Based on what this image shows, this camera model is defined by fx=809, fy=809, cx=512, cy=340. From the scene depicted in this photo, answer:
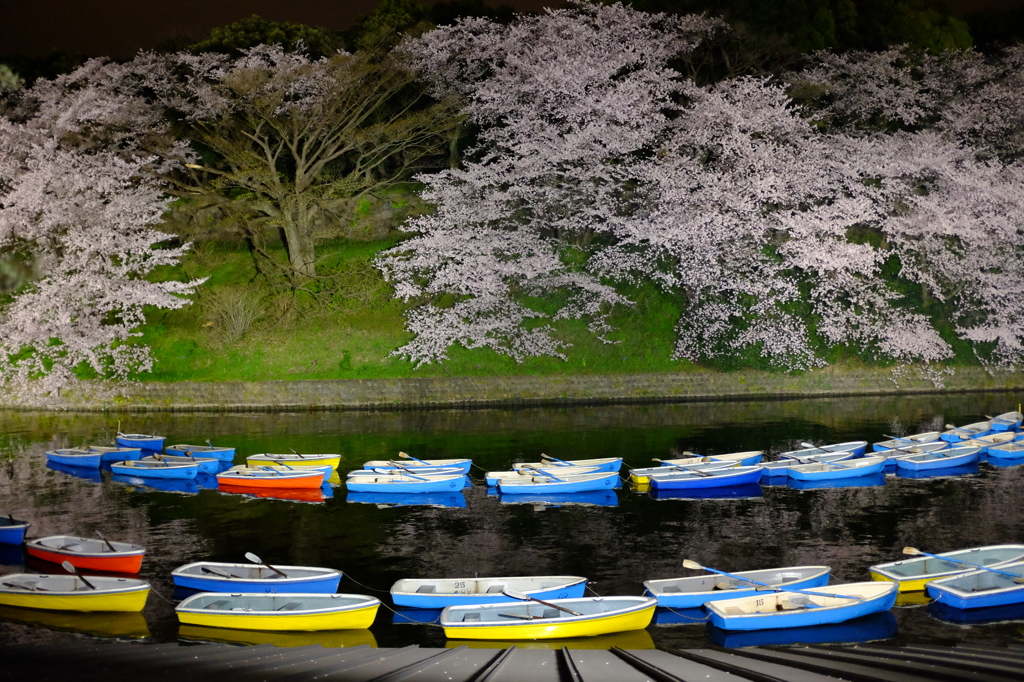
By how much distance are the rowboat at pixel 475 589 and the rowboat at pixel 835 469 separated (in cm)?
1202

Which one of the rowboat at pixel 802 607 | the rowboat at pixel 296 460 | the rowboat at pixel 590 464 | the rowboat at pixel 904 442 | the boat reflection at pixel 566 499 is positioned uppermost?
the rowboat at pixel 296 460

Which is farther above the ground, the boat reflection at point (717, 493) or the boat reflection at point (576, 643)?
the boat reflection at point (576, 643)

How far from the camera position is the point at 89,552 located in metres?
17.1

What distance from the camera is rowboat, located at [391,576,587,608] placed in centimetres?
1393

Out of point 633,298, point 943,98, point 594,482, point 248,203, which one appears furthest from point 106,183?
point 943,98

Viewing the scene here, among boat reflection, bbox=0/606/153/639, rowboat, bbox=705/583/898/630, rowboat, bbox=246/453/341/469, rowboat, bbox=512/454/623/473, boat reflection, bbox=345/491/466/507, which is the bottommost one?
boat reflection, bbox=345/491/466/507

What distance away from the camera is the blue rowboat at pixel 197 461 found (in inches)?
1037

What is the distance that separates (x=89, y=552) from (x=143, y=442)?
43.3 ft

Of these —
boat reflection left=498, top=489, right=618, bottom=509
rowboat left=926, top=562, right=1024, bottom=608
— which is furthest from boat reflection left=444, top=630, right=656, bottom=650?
boat reflection left=498, top=489, right=618, bottom=509

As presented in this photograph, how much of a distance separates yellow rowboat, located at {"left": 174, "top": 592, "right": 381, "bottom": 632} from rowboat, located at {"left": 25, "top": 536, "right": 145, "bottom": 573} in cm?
307

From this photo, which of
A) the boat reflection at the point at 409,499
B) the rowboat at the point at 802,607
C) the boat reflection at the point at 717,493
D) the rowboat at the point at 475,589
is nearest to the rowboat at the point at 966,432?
the boat reflection at the point at 717,493

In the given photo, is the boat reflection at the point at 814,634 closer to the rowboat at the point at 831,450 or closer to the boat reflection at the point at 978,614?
the boat reflection at the point at 978,614

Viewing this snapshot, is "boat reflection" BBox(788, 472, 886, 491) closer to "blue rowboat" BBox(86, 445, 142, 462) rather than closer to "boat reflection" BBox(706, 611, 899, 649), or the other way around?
"boat reflection" BBox(706, 611, 899, 649)

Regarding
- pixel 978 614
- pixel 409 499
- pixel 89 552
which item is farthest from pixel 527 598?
pixel 409 499
